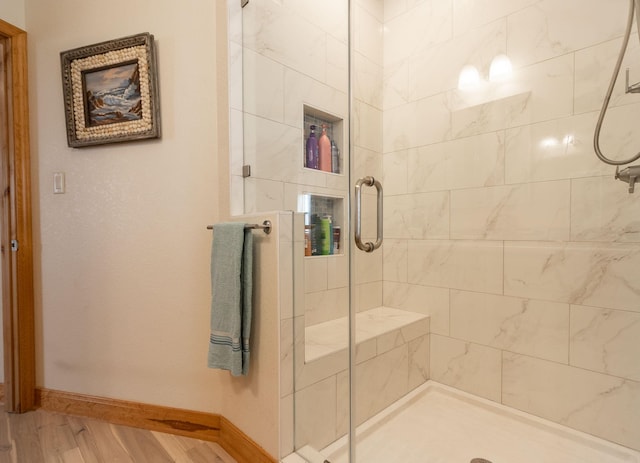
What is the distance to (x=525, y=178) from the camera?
5.01 feet

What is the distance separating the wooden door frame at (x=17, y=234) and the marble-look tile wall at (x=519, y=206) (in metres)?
1.98

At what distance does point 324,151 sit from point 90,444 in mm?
1735

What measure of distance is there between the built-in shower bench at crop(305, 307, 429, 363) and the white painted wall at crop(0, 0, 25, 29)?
84.2 inches

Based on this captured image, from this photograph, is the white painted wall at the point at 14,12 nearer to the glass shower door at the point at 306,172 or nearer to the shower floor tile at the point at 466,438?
the glass shower door at the point at 306,172

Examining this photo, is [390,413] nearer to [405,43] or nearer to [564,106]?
[564,106]

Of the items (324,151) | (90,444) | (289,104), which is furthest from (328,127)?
(90,444)

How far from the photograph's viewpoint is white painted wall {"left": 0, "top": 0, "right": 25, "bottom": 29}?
5.19 feet

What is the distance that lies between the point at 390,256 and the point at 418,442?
3.25 ft

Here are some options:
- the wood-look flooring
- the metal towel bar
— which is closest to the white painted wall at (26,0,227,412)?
the wood-look flooring

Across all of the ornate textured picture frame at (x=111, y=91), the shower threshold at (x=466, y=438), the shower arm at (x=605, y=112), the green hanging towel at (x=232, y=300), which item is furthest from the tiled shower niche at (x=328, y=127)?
the shower threshold at (x=466, y=438)

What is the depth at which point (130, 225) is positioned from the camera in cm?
152

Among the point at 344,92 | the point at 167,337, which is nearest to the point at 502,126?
the point at 344,92

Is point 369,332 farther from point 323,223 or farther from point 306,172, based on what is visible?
point 306,172

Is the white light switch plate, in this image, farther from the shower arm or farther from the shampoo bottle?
the shower arm
